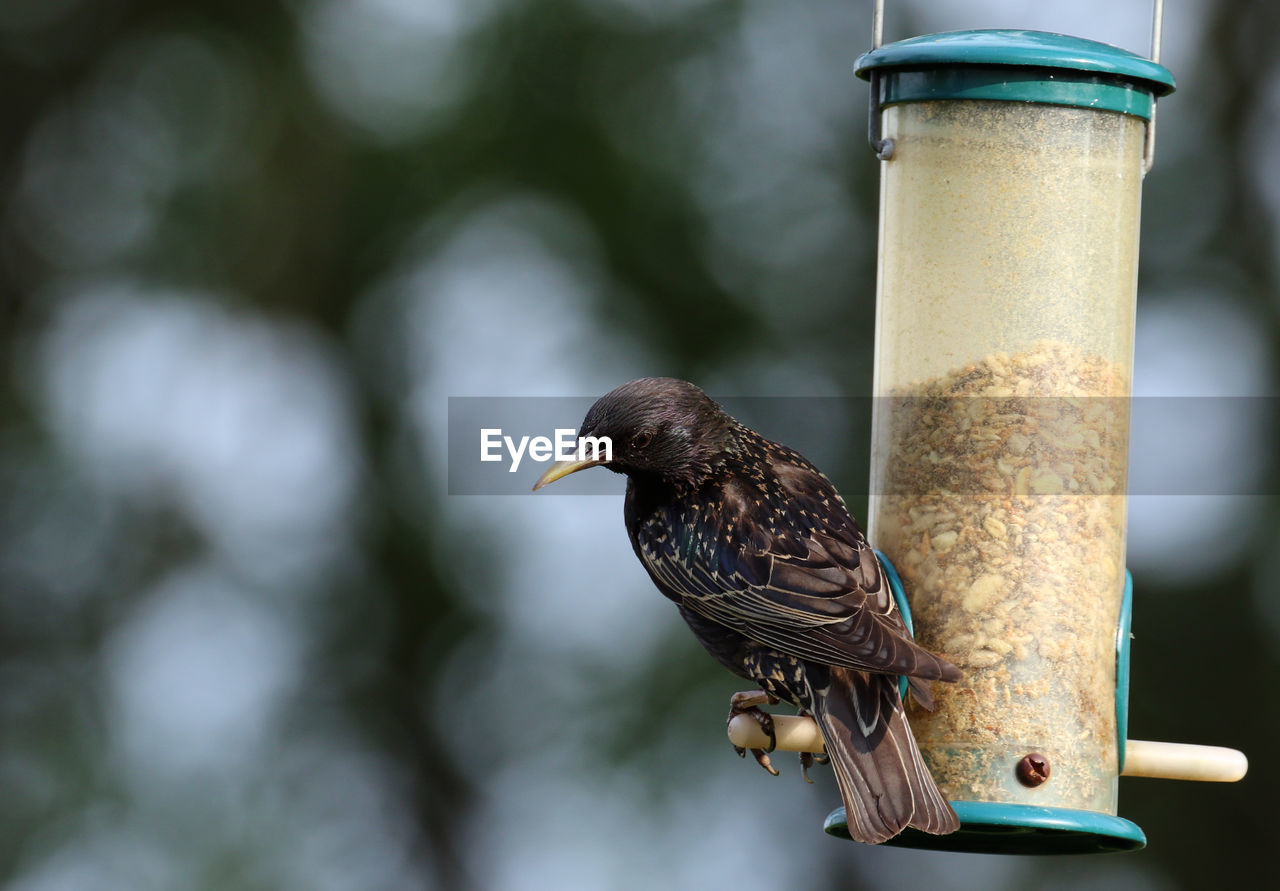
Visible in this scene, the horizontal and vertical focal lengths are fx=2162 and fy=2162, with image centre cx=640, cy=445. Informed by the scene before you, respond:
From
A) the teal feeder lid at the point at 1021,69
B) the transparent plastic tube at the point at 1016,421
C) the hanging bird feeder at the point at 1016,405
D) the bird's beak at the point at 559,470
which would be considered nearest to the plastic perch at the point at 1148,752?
the hanging bird feeder at the point at 1016,405

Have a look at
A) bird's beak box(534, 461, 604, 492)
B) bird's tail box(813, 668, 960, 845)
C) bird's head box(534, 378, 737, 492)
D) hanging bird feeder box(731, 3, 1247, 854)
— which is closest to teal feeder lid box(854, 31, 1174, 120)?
hanging bird feeder box(731, 3, 1247, 854)

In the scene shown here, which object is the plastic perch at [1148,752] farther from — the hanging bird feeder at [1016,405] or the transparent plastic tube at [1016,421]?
the transparent plastic tube at [1016,421]

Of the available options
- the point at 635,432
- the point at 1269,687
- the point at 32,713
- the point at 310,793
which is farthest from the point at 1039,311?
the point at 32,713

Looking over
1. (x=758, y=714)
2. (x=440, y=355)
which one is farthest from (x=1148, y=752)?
(x=440, y=355)

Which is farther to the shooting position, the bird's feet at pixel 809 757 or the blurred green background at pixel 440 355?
the blurred green background at pixel 440 355

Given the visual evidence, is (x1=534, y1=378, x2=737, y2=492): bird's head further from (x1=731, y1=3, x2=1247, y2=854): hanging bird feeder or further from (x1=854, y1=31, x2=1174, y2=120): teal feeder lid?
(x1=854, y1=31, x2=1174, y2=120): teal feeder lid

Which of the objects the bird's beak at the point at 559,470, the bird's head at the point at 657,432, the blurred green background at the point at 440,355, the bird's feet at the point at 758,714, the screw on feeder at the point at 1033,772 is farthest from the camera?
the blurred green background at the point at 440,355

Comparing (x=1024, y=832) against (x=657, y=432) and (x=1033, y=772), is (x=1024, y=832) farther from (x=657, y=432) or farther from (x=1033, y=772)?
(x=657, y=432)

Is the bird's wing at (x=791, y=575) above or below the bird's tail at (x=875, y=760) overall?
above
